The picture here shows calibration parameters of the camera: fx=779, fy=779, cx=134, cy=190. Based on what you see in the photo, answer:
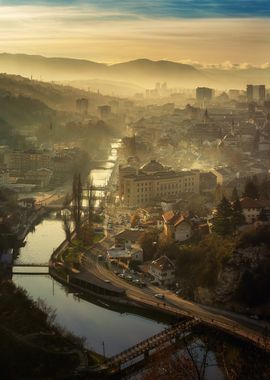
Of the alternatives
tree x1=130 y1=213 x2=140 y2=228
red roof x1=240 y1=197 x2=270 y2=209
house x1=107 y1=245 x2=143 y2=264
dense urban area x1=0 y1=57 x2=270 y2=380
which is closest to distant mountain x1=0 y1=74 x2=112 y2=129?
dense urban area x1=0 y1=57 x2=270 y2=380

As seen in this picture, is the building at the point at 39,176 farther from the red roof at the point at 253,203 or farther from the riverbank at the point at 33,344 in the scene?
the riverbank at the point at 33,344

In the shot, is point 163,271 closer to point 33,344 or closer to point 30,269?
point 30,269

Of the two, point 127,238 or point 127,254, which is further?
point 127,238

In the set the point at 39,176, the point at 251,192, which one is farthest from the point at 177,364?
the point at 39,176

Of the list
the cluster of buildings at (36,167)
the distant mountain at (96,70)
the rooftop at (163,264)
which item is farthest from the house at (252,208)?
the distant mountain at (96,70)

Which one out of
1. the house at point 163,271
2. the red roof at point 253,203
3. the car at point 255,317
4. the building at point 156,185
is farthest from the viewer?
→ the building at point 156,185

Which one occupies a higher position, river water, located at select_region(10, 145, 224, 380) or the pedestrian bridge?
the pedestrian bridge

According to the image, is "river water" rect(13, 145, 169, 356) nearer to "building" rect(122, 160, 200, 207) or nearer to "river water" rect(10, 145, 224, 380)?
"river water" rect(10, 145, 224, 380)
